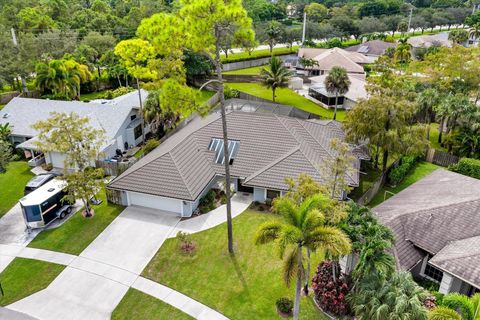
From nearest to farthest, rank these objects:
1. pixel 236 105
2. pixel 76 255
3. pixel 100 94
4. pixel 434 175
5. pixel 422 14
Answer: pixel 76 255
pixel 434 175
pixel 236 105
pixel 100 94
pixel 422 14

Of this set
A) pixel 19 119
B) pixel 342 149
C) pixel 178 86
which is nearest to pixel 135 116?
pixel 19 119

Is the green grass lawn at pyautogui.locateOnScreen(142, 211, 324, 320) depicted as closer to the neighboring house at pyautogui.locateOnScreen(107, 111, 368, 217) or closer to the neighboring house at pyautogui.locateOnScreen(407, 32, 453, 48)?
the neighboring house at pyautogui.locateOnScreen(107, 111, 368, 217)

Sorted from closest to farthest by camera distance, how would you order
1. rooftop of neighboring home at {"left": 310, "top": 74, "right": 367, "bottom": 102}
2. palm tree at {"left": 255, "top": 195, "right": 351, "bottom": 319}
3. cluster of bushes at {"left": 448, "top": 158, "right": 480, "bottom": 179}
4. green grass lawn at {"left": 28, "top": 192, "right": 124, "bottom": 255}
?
1. palm tree at {"left": 255, "top": 195, "right": 351, "bottom": 319}
2. green grass lawn at {"left": 28, "top": 192, "right": 124, "bottom": 255}
3. cluster of bushes at {"left": 448, "top": 158, "right": 480, "bottom": 179}
4. rooftop of neighboring home at {"left": 310, "top": 74, "right": 367, "bottom": 102}

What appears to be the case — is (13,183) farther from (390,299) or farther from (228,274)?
(390,299)

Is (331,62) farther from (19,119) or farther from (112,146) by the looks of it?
(19,119)

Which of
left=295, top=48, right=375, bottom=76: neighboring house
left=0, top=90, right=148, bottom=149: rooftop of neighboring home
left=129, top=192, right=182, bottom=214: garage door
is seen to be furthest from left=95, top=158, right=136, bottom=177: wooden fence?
left=295, top=48, right=375, bottom=76: neighboring house

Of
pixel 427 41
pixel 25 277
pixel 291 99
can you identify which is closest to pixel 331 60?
pixel 291 99

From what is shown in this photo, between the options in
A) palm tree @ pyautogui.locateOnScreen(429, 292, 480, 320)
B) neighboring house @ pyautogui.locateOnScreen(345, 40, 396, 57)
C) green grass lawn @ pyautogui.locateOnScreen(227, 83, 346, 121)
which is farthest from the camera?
neighboring house @ pyautogui.locateOnScreen(345, 40, 396, 57)
